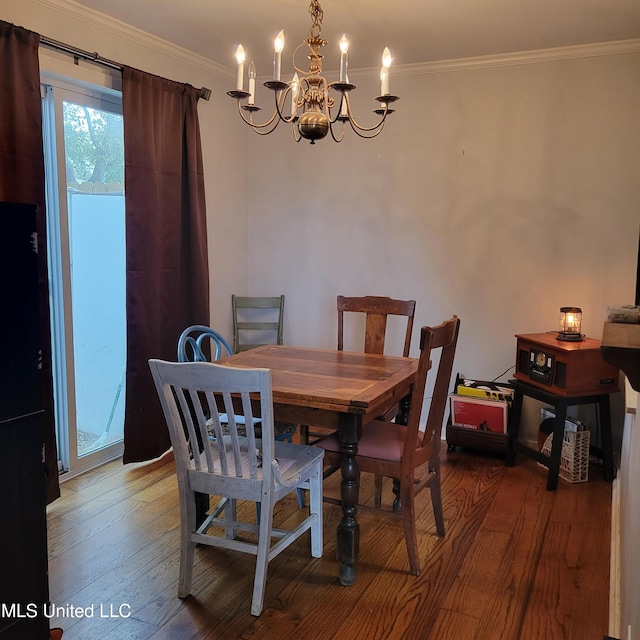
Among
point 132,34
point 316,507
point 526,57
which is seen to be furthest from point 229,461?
point 526,57

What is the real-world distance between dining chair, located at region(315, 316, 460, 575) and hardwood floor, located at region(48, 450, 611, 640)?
229mm

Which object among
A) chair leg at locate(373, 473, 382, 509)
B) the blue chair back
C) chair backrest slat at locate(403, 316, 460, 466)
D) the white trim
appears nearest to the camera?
chair backrest slat at locate(403, 316, 460, 466)

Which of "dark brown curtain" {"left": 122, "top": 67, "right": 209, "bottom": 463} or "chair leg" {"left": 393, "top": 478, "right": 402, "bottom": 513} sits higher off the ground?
"dark brown curtain" {"left": 122, "top": 67, "right": 209, "bottom": 463}

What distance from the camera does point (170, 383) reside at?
197 cm

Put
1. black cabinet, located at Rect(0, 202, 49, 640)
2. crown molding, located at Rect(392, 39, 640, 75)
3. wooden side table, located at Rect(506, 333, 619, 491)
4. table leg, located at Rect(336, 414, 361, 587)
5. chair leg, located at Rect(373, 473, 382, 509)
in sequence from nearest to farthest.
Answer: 1. black cabinet, located at Rect(0, 202, 49, 640)
2. table leg, located at Rect(336, 414, 361, 587)
3. chair leg, located at Rect(373, 473, 382, 509)
4. wooden side table, located at Rect(506, 333, 619, 491)
5. crown molding, located at Rect(392, 39, 640, 75)

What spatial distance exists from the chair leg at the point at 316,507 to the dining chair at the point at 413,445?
111mm

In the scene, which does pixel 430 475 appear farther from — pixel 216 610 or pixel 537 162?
pixel 537 162

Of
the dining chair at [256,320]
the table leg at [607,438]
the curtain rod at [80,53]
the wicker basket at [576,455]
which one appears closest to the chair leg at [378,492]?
the wicker basket at [576,455]

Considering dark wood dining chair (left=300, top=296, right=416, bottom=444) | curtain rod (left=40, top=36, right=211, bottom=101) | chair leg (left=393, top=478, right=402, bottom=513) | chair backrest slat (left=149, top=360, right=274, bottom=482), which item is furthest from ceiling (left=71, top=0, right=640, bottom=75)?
chair leg (left=393, top=478, right=402, bottom=513)

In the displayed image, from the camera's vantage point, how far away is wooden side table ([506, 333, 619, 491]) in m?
3.09

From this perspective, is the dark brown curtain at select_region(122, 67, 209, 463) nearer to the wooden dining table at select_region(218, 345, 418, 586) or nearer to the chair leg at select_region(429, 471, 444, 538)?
the wooden dining table at select_region(218, 345, 418, 586)

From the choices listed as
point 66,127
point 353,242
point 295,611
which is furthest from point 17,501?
point 353,242

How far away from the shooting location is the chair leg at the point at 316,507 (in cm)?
233

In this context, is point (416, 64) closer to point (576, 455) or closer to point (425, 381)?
point (425, 381)
